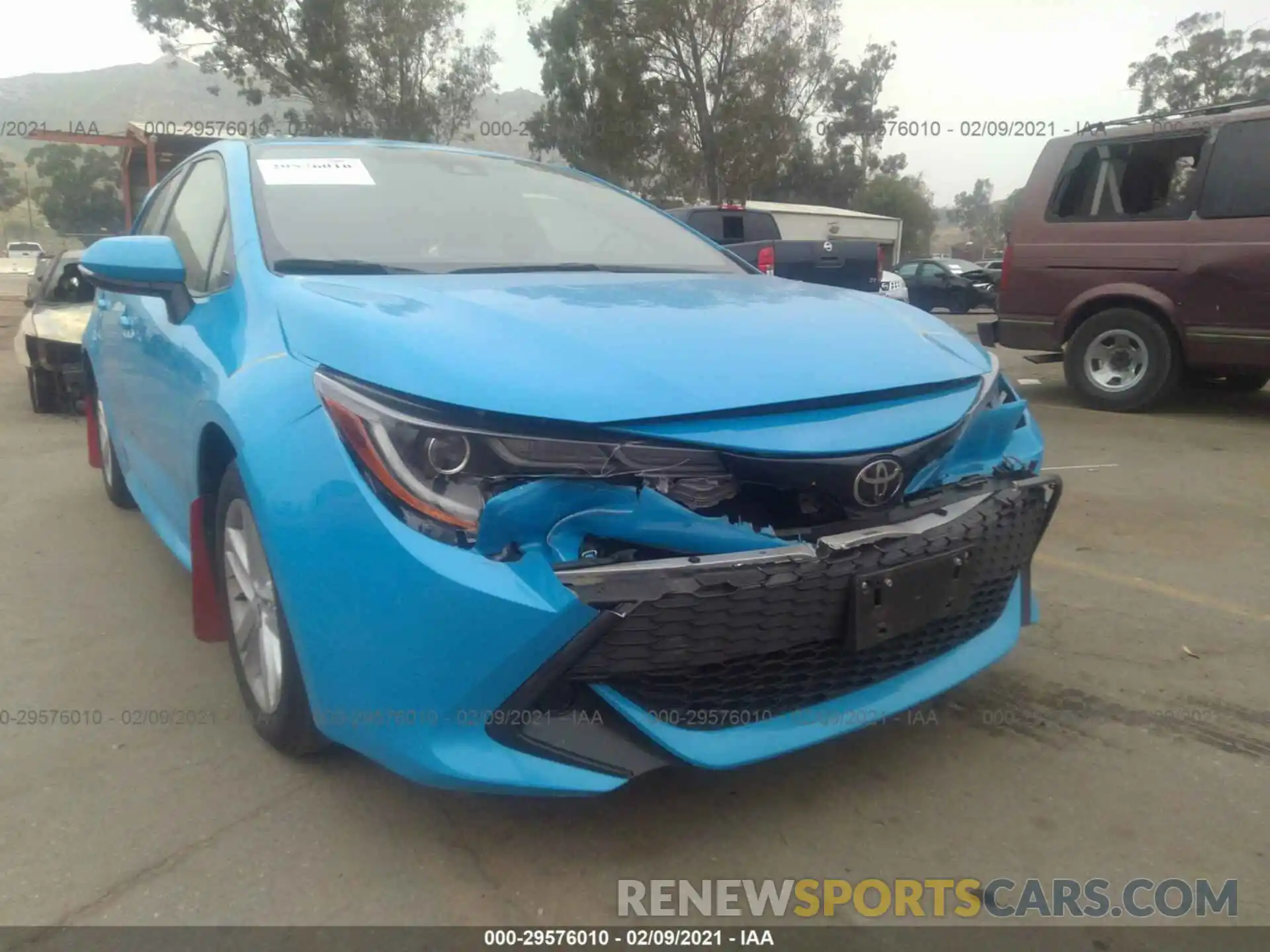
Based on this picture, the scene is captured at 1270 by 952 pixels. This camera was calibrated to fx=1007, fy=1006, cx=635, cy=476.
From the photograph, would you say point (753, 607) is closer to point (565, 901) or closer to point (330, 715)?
point (565, 901)

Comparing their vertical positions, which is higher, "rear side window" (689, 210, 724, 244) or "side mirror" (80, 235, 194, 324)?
"rear side window" (689, 210, 724, 244)

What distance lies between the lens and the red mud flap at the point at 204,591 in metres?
2.65

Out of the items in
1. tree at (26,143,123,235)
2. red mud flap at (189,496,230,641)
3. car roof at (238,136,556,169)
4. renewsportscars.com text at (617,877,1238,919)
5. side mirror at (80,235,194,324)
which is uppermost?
tree at (26,143,123,235)

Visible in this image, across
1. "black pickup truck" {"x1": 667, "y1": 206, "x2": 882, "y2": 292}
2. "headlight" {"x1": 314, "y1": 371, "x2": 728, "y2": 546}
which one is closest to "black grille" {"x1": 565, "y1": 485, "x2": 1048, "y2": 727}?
"headlight" {"x1": 314, "y1": 371, "x2": 728, "y2": 546}

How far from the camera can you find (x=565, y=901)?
1.95 metres

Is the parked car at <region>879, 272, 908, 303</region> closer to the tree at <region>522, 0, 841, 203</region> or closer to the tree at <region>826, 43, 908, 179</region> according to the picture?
the tree at <region>522, 0, 841, 203</region>

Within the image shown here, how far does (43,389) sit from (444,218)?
6.13m

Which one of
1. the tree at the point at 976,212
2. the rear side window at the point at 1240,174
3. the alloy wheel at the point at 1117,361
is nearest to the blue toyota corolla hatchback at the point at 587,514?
the rear side window at the point at 1240,174

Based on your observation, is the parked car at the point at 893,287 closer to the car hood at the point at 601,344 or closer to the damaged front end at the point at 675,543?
the car hood at the point at 601,344

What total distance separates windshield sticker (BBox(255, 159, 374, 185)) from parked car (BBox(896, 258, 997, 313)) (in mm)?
19196

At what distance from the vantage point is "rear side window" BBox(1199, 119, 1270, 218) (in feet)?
21.2

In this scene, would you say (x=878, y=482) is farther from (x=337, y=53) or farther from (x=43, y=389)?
(x=337, y=53)

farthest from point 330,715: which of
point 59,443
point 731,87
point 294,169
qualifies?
point 731,87

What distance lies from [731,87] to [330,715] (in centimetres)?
2689
